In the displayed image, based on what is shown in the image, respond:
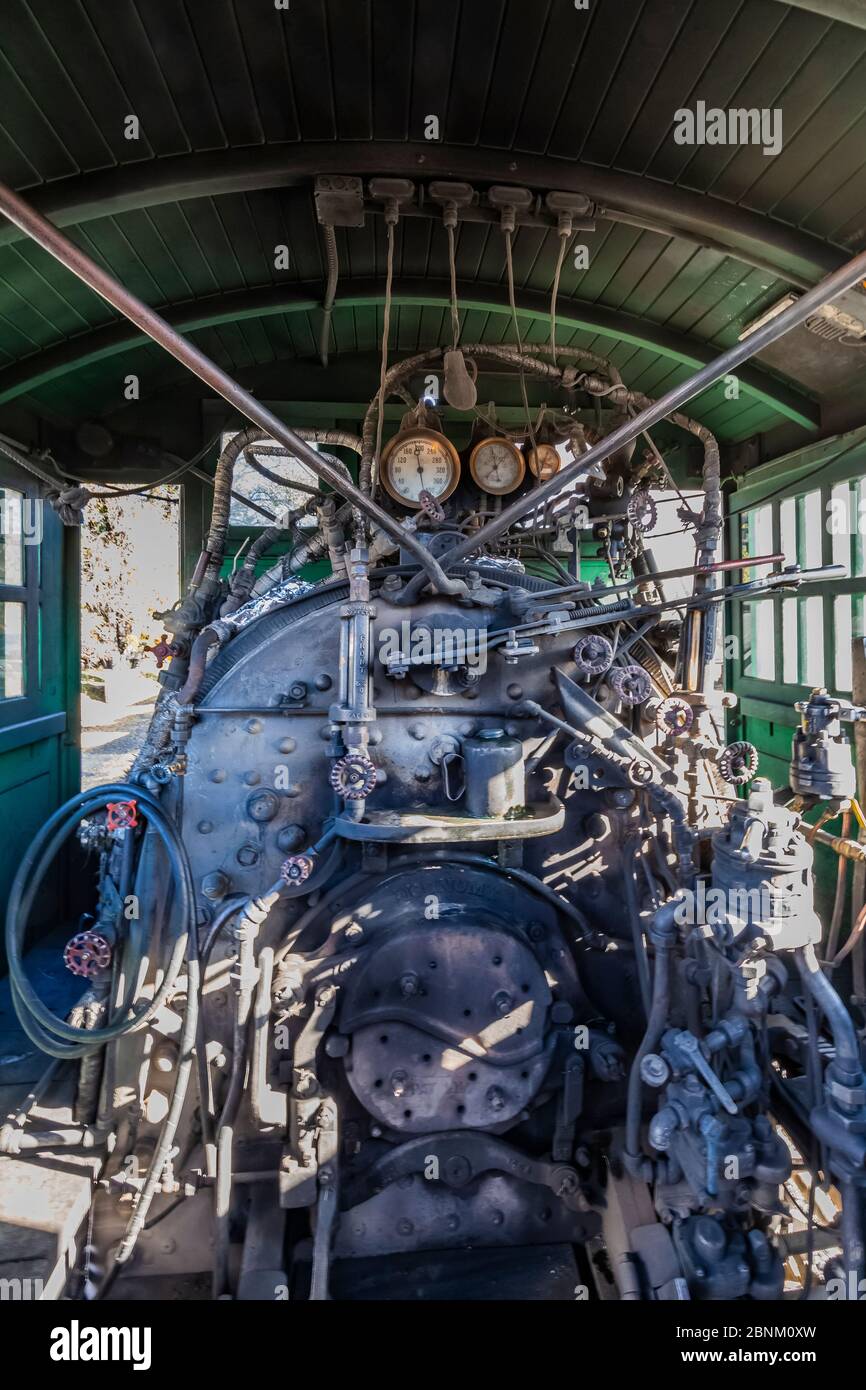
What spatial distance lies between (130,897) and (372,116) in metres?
3.25

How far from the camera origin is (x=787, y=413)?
4801 mm

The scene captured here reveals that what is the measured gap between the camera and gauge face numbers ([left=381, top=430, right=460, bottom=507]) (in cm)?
453

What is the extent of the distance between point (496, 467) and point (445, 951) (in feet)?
11.2

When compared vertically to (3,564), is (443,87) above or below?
above

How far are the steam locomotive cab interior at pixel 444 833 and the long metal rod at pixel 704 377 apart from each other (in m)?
0.02

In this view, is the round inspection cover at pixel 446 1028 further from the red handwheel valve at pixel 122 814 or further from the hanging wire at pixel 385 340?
the hanging wire at pixel 385 340

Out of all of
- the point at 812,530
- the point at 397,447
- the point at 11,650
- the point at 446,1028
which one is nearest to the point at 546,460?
the point at 397,447

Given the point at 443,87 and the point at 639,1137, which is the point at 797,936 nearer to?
the point at 639,1137

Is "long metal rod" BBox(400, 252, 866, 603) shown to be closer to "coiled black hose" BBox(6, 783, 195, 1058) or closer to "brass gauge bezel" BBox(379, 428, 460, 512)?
"coiled black hose" BBox(6, 783, 195, 1058)

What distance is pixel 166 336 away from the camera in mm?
1994

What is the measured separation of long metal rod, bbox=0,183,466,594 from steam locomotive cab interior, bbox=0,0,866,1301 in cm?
2

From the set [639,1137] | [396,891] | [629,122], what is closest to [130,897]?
[396,891]

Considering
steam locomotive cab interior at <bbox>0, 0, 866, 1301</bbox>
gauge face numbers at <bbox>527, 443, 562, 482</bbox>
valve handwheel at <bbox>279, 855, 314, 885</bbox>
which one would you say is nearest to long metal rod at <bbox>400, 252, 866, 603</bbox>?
steam locomotive cab interior at <bbox>0, 0, 866, 1301</bbox>

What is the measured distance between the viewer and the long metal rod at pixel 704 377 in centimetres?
205
